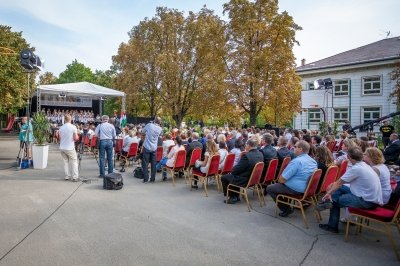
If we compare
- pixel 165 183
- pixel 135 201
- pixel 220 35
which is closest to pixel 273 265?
pixel 135 201

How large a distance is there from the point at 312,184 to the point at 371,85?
2843 centimetres

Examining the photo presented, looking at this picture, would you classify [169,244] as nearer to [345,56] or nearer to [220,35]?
[220,35]

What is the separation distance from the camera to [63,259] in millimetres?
3977

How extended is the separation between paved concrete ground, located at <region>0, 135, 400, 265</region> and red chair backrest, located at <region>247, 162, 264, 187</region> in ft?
1.73

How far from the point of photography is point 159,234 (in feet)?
16.1

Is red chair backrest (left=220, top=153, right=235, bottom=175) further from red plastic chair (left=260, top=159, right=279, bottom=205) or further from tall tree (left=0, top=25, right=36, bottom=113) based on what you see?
tall tree (left=0, top=25, right=36, bottom=113)

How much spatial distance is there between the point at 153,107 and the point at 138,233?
96.1 feet

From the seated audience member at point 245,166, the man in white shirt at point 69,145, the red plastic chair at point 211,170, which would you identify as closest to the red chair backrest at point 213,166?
the red plastic chair at point 211,170

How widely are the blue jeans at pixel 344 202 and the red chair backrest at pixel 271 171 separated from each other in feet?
6.45

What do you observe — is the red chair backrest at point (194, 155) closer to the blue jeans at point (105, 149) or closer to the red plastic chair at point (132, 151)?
the blue jeans at point (105, 149)

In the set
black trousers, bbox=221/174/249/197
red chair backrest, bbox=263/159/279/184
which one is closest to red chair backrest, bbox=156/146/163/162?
black trousers, bbox=221/174/249/197

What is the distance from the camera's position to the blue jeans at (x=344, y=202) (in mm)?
4641

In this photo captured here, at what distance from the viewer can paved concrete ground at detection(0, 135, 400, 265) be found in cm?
409

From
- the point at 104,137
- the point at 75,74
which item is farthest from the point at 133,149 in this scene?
the point at 75,74
